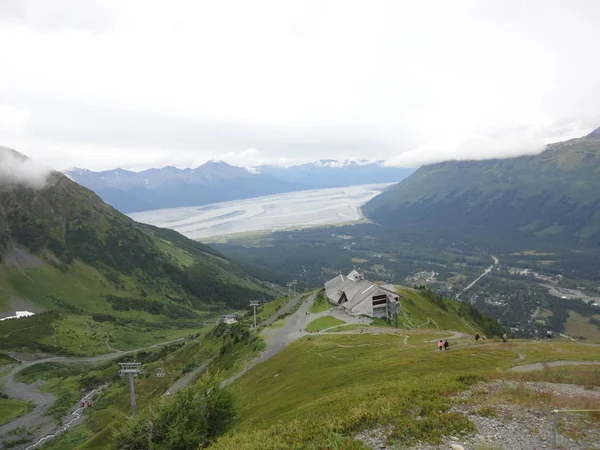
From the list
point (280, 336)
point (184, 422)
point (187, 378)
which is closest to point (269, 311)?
point (280, 336)

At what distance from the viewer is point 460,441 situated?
777 inches

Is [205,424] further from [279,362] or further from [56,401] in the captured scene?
[56,401]

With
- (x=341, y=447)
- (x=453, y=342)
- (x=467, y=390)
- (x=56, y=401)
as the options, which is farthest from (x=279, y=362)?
(x=56, y=401)

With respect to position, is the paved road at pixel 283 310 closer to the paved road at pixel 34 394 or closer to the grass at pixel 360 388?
the grass at pixel 360 388

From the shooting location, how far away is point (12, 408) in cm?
10425

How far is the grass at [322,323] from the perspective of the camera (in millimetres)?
84588

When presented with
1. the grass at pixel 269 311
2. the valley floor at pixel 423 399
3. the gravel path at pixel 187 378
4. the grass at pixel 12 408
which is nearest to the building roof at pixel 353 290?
the grass at pixel 269 311

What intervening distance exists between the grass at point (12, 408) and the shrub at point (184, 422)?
98.2m

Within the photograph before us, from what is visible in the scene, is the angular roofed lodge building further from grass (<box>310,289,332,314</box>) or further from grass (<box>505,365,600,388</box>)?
grass (<box>505,365,600,388</box>)

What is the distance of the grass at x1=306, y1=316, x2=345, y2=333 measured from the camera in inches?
3330

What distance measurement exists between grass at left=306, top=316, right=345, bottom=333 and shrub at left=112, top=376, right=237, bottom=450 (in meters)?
54.4

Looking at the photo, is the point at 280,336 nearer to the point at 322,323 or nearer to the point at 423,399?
the point at 322,323

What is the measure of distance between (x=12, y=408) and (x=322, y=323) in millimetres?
90676

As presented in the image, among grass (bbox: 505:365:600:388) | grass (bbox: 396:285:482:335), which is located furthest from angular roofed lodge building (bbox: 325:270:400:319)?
grass (bbox: 505:365:600:388)
